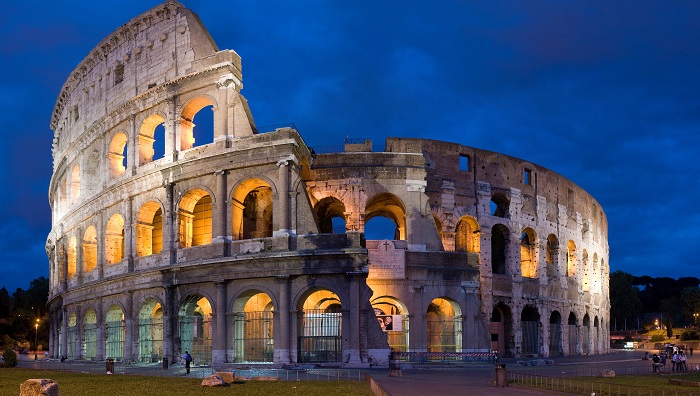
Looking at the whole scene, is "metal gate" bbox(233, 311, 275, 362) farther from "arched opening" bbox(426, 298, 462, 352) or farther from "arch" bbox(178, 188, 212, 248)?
"arched opening" bbox(426, 298, 462, 352)

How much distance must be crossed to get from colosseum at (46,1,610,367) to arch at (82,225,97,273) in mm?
111

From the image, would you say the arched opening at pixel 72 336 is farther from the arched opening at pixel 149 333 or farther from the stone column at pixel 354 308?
the stone column at pixel 354 308

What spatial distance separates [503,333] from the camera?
37531mm

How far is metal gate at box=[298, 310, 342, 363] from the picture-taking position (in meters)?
27.4

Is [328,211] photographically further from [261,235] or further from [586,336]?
[586,336]

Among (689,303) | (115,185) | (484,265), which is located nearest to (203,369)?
(115,185)

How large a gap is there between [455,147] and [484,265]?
593 centimetres

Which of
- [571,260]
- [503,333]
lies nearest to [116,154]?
[503,333]

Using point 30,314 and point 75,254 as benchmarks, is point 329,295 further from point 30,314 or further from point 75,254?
point 30,314

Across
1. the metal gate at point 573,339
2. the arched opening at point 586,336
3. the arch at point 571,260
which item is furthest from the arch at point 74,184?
the arched opening at point 586,336

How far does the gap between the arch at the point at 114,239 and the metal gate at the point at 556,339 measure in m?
23.0

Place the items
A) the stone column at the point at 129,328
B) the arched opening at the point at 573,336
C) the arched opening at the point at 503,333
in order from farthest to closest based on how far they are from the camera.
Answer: the arched opening at the point at 573,336, the arched opening at the point at 503,333, the stone column at the point at 129,328

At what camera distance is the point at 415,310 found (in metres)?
31.9

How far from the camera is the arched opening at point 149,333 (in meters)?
31.6
